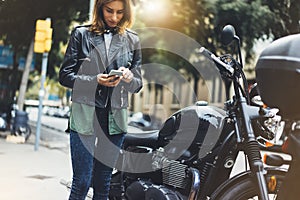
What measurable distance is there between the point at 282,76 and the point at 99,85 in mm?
1135

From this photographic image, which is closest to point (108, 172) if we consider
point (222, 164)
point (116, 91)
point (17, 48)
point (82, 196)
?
point (82, 196)

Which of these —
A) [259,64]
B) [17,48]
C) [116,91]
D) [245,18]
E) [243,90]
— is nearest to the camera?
[259,64]

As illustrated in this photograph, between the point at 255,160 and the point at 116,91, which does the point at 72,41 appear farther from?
the point at 255,160

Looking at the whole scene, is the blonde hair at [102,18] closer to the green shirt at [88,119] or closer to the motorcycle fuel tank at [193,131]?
the green shirt at [88,119]

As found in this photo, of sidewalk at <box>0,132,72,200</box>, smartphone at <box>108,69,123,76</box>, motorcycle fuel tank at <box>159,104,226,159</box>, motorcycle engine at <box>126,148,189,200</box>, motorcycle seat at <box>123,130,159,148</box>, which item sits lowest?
sidewalk at <box>0,132,72,200</box>

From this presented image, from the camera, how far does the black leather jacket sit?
→ 2869 mm

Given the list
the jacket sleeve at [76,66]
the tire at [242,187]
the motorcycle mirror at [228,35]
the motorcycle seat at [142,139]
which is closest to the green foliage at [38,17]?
the motorcycle seat at [142,139]

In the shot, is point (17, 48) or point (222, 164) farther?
point (17, 48)

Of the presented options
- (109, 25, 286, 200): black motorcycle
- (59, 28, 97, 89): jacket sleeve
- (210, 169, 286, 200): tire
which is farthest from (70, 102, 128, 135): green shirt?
(210, 169, 286, 200): tire

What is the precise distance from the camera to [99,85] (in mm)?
2902

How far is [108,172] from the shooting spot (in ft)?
10.1

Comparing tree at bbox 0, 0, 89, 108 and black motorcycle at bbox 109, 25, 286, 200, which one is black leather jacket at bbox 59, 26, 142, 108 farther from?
tree at bbox 0, 0, 89, 108

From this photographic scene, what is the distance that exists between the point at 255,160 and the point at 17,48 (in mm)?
12756

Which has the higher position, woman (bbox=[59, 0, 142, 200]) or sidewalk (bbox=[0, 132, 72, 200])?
woman (bbox=[59, 0, 142, 200])
